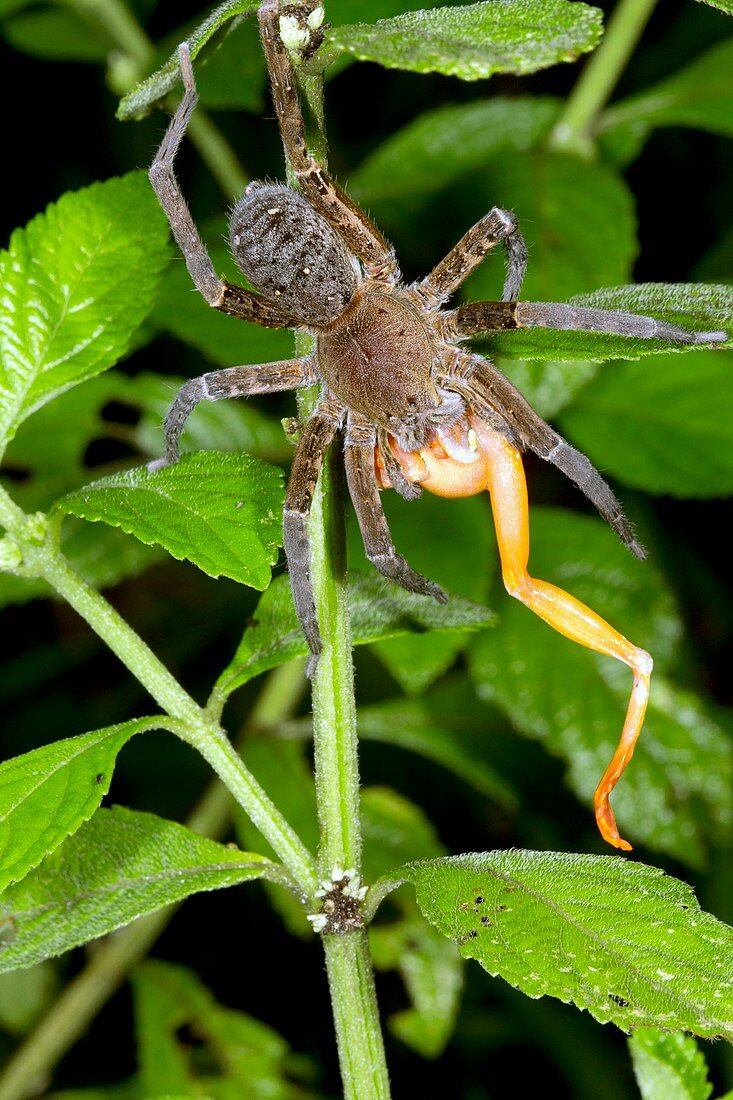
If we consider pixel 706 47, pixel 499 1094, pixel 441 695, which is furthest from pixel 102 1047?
pixel 706 47

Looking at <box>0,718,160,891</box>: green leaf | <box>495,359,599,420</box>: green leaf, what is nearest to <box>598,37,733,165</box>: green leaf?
<box>495,359,599,420</box>: green leaf

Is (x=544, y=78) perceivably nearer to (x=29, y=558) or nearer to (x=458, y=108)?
(x=458, y=108)

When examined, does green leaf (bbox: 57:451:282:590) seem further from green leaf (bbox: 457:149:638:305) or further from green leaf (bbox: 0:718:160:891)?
green leaf (bbox: 457:149:638:305)

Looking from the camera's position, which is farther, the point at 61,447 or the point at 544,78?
the point at 544,78

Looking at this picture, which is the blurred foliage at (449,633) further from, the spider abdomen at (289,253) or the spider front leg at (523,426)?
the spider front leg at (523,426)

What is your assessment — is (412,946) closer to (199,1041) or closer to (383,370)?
(199,1041)
